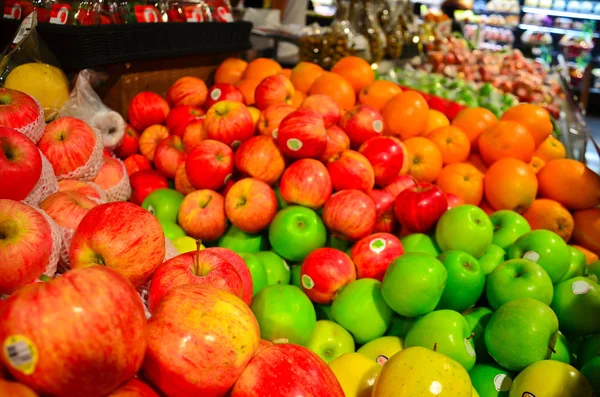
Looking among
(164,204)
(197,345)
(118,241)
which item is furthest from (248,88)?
(197,345)

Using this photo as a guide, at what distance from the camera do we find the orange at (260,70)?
2.62 metres

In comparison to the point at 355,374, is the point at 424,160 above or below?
above

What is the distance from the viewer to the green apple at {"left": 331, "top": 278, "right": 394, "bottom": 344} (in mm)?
1502

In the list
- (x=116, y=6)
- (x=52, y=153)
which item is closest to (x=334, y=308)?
(x=52, y=153)

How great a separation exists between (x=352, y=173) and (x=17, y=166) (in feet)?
3.67

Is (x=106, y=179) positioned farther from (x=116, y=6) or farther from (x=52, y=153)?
(x=116, y=6)

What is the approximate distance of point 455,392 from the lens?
0.95m

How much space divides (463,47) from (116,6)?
3604 mm

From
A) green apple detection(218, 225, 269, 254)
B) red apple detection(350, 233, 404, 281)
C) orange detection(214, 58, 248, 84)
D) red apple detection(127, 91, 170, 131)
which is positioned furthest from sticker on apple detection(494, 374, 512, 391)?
orange detection(214, 58, 248, 84)

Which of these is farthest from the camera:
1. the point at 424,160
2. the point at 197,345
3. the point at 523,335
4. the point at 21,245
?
the point at 424,160

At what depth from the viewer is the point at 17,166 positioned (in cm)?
114

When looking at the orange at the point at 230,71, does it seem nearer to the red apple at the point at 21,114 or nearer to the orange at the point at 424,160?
the orange at the point at 424,160

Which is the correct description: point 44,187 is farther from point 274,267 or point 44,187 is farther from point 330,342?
point 330,342

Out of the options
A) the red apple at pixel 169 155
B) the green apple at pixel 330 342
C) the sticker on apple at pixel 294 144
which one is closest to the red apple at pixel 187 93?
the red apple at pixel 169 155
